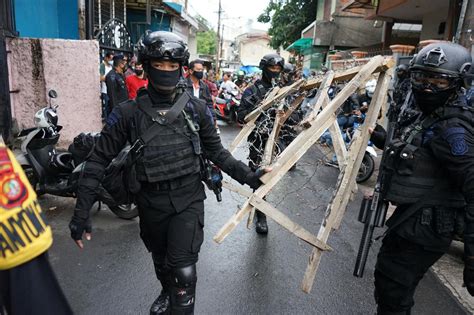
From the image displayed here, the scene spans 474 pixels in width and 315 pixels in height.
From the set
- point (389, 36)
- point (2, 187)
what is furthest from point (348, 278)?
point (389, 36)

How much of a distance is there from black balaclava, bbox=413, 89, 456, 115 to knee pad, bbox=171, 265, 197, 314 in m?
1.76

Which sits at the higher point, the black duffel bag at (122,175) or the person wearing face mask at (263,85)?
the person wearing face mask at (263,85)

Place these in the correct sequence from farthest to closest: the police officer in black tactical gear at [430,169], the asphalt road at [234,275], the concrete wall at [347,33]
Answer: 1. the concrete wall at [347,33]
2. the asphalt road at [234,275]
3. the police officer in black tactical gear at [430,169]

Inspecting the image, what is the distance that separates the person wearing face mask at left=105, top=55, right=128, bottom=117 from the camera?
26.3 feet

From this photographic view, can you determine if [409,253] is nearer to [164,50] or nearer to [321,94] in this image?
[321,94]

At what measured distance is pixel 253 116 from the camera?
3945 millimetres

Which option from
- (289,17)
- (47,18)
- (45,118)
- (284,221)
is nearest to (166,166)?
(284,221)

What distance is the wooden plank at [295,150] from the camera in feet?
8.42

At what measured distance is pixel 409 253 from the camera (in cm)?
232

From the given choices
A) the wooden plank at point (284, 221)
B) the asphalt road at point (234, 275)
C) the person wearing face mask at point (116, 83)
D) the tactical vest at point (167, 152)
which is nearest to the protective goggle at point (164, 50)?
the tactical vest at point (167, 152)

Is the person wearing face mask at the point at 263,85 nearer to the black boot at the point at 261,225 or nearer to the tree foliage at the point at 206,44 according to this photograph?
the black boot at the point at 261,225

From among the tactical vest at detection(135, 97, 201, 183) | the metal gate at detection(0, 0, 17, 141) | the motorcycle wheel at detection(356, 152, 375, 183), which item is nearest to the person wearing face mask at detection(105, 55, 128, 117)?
the metal gate at detection(0, 0, 17, 141)

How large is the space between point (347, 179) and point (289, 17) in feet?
87.8

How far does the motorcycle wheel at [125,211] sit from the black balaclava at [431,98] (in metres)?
3.36
